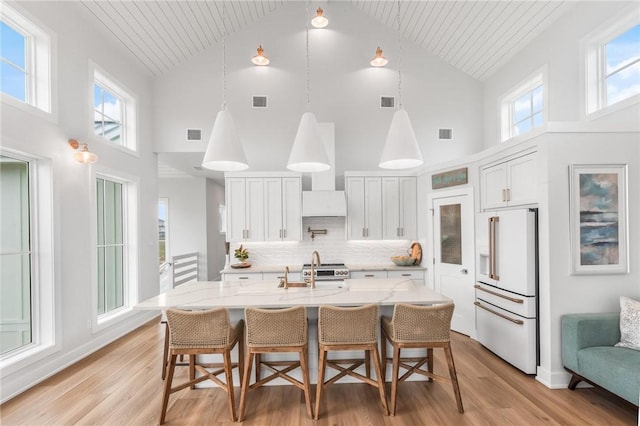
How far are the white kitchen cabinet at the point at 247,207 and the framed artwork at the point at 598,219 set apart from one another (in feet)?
13.7

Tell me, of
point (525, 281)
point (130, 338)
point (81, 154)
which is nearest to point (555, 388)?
point (525, 281)

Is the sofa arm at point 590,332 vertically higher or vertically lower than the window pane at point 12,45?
lower

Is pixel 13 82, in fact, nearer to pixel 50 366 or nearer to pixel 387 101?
pixel 50 366

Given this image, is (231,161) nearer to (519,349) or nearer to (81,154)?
(81,154)

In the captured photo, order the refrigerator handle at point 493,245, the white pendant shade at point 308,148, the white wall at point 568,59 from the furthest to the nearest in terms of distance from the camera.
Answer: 1. the refrigerator handle at point 493,245
2. the white wall at point 568,59
3. the white pendant shade at point 308,148

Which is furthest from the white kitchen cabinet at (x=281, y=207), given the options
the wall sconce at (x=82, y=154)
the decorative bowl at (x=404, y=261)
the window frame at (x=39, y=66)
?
the window frame at (x=39, y=66)

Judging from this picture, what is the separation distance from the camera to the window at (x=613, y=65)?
3330 mm

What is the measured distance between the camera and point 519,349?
3414mm

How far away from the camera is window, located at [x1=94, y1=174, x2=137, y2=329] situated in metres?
4.57

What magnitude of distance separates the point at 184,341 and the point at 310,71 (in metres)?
5.05

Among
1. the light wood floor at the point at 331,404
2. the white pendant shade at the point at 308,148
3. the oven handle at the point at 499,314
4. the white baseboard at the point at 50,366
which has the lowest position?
the light wood floor at the point at 331,404

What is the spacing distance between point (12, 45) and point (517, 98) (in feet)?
21.6

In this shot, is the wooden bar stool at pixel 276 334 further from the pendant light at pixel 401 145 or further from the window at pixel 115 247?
the window at pixel 115 247

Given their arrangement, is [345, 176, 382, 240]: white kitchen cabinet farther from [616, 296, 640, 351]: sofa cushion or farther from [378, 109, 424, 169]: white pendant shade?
[616, 296, 640, 351]: sofa cushion
